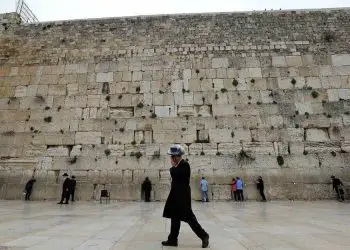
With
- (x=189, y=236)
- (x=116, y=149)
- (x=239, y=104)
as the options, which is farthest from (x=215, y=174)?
(x=189, y=236)

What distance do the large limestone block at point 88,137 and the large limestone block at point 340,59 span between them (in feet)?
37.6

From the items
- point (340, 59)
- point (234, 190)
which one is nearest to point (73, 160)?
point (234, 190)

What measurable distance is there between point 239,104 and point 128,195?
624 centimetres

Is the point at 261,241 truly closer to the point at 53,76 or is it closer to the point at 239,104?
the point at 239,104

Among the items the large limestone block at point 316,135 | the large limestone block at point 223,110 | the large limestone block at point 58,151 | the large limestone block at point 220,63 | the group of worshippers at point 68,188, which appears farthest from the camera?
the large limestone block at point 220,63

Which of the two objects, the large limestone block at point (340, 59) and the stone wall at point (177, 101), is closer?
the stone wall at point (177, 101)

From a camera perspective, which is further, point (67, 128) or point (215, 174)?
point (67, 128)

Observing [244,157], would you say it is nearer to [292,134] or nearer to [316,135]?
[292,134]

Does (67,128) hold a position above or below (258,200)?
above

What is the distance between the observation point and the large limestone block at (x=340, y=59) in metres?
14.4

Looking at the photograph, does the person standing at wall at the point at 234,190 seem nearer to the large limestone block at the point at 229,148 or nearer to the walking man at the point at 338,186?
the large limestone block at the point at 229,148

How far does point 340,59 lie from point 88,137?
482 inches

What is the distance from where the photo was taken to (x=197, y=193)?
1213 centimetres

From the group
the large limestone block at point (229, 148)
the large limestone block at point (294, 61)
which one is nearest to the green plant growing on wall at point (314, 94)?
the large limestone block at point (294, 61)
